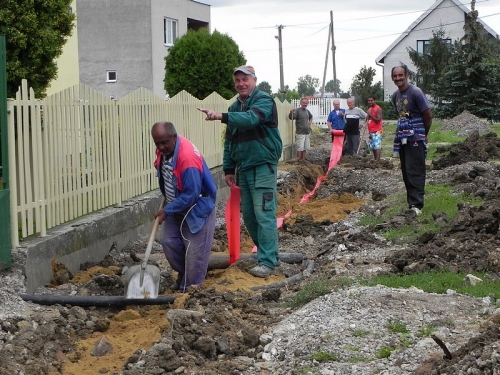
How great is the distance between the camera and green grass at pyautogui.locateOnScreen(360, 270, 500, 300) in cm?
687

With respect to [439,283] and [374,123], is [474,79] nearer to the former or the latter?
[374,123]

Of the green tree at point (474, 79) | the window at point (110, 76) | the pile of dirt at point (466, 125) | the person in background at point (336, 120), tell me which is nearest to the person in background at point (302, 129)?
the person in background at point (336, 120)

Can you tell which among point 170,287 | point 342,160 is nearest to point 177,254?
point 170,287

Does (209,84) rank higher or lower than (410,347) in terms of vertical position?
higher

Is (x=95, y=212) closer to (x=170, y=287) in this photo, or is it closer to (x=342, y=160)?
(x=170, y=287)

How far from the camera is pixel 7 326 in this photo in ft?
21.5

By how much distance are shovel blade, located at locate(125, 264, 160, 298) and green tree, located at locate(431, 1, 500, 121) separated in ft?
116

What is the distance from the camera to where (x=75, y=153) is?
9.70 meters

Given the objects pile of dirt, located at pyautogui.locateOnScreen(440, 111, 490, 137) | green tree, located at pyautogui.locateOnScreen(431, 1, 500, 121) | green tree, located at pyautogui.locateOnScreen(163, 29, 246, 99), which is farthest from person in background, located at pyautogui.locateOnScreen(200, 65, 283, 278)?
green tree, located at pyautogui.locateOnScreen(431, 1, 500, 121)

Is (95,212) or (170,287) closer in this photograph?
(170,287)

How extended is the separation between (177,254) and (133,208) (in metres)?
3.16

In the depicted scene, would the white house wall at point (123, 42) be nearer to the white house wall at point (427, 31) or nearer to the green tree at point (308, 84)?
the white house wall at point (427, 31)

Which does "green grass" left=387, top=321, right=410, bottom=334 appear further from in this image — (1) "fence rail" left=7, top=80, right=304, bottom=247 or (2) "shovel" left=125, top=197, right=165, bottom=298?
(1) "fence rail" left=7, top=80, right=304, bottom=247

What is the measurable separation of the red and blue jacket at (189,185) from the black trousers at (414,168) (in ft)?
13.6
